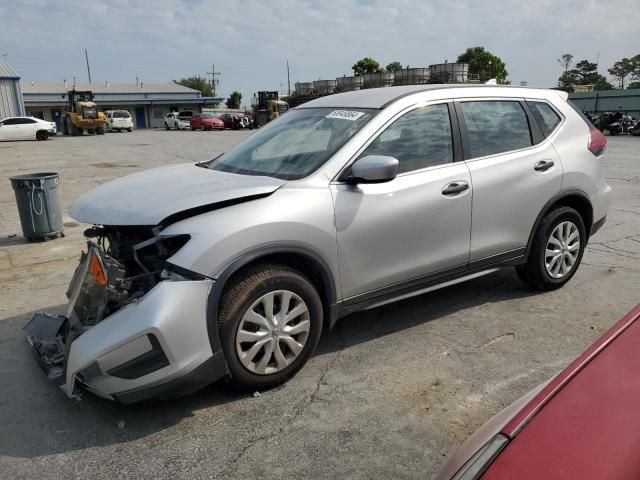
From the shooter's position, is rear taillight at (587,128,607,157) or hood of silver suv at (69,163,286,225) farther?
rear taillight at (587,128,607,157)

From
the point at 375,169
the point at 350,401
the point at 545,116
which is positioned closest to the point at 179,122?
the point at 545,116

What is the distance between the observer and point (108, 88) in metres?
68.2

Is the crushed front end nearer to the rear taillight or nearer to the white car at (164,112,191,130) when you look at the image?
the rear taillight

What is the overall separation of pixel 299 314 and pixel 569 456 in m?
2.03

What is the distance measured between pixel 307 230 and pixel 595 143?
309 centimetres

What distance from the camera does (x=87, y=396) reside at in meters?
3.25

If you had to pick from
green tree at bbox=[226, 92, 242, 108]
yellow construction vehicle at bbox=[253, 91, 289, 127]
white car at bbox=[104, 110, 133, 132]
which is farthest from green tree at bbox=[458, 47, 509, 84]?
white car at bbox=[104, 110, 133, 132]

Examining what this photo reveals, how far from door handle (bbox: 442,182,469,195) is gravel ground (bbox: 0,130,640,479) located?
41.6 inches

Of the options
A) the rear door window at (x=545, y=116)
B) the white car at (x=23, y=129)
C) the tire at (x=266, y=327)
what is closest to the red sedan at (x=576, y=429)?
the tire at (x=266, y=327)

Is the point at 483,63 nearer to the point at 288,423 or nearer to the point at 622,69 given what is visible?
the point at 622,69

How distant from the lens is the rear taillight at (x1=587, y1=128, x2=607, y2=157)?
4652mm

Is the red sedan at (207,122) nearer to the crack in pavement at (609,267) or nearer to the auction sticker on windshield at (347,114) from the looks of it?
the crack in pavement at (609,267)

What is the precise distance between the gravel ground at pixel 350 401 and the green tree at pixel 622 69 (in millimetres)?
97249

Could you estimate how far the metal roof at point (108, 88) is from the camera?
203 ft
